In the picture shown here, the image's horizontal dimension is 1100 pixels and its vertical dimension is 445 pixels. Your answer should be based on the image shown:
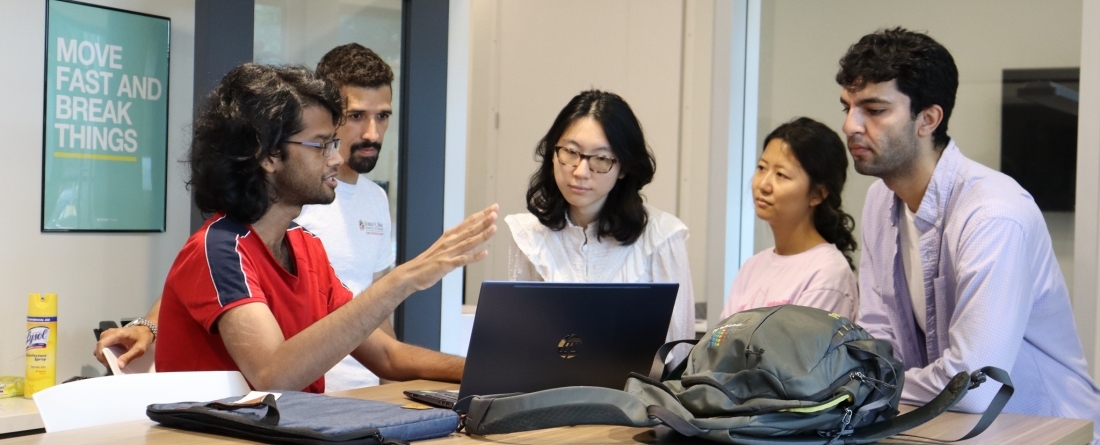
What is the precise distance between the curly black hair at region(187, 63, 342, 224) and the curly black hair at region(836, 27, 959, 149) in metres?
1.33

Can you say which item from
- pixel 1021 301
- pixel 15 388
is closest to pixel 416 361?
pixel 1021 301

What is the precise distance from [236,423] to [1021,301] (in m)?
1.56

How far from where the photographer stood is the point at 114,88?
3.30 metres

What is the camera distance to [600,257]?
2654mm

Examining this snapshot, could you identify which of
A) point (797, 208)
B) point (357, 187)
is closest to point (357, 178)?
point (357, 187)

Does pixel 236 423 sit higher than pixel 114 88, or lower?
lower

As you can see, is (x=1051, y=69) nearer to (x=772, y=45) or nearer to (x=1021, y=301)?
(x=772, y=45)

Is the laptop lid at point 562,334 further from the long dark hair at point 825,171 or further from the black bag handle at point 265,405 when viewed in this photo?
the long dark hair at point 825,171

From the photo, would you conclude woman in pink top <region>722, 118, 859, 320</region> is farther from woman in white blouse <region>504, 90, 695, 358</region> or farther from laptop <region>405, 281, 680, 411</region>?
laptop <region>405, 281, 680, 411</region>

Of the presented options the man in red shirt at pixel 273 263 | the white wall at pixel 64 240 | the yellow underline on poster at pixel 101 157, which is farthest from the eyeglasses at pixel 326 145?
the yellow underline on poster at pixel 101 157

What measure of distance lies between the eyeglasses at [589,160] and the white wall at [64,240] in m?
1.21

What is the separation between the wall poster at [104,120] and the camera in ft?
10.5

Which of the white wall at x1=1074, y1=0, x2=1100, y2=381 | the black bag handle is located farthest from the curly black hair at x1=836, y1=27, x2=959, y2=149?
the black bag handle

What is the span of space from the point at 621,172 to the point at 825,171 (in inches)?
24.4
